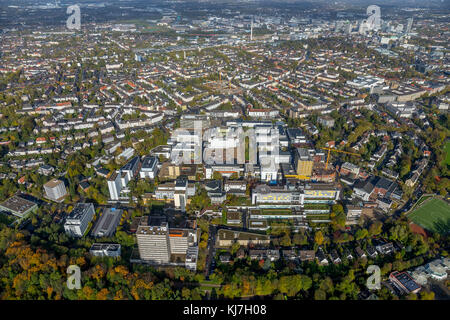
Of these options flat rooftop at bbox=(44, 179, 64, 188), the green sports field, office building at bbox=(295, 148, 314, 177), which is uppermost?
office building at bbox=(295, 148, 314, 177)

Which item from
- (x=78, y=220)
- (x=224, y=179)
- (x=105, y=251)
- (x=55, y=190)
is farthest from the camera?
(x=224, y=179)

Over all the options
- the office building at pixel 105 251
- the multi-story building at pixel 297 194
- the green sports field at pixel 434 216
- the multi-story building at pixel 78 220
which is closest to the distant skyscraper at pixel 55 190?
the multi-story building at pixel 78 220

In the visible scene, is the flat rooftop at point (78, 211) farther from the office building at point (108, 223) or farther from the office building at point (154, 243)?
the office building at point (154, 243)

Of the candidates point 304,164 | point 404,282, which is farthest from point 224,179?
point 404,282

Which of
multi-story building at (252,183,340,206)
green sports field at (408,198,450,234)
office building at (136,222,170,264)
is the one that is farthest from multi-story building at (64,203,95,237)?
green sports field at (408,198,450,234)

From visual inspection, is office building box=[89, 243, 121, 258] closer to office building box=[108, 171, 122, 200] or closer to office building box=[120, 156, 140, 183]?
office building box=[108, 171, 122, 200]

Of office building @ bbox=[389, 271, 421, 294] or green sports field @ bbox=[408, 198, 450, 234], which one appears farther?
green sports field @ bbox=[408, 198, 450, 234]

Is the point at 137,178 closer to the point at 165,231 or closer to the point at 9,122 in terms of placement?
the point at 165,231

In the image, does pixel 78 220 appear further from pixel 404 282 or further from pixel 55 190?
pixel 404 282
